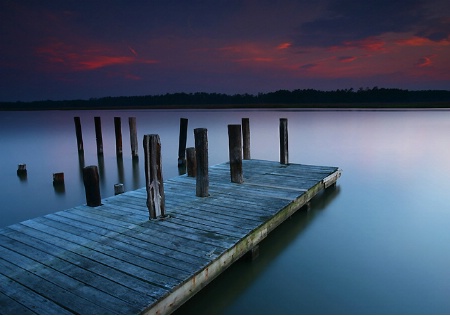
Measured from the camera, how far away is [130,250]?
3.96 metres

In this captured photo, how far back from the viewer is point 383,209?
300 inches

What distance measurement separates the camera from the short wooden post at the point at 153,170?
4.70 m

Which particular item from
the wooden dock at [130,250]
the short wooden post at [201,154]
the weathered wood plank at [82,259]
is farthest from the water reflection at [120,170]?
the weathered wood plank at [82,259]

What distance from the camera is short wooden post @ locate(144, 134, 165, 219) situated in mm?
4703

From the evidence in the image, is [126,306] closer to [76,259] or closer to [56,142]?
[76,259]

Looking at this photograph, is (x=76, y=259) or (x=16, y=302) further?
(x=76, y=259)

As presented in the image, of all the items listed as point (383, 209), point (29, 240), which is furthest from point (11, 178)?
point (383, 209)

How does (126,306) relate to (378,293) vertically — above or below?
above

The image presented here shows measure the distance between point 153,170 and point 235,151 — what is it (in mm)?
2674

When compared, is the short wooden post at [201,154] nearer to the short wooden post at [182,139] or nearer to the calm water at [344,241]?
the calm water at [344,241]

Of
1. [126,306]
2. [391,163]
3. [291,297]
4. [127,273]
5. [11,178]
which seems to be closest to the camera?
[126,306]

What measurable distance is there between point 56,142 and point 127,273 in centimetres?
2156

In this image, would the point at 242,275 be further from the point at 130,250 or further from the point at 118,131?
the point at 118,131

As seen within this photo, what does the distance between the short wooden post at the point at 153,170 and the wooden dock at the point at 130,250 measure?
12.9 inches
